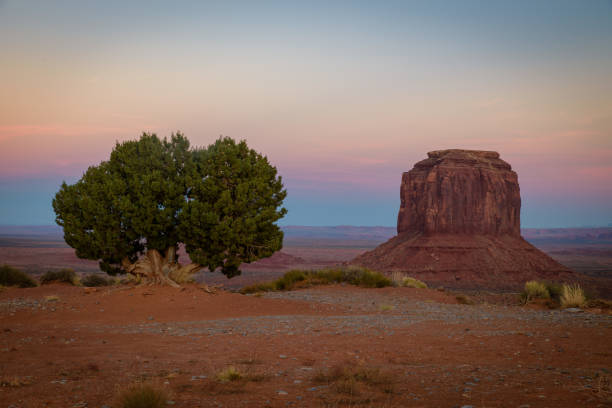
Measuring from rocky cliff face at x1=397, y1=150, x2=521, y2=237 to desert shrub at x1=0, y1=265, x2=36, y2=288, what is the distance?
177 feet

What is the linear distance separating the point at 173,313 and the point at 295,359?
846 cm

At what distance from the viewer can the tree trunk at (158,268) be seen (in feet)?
62.6

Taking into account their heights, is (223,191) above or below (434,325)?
above

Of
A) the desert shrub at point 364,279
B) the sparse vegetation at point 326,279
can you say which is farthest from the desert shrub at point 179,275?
the desert shrub at point 364,279

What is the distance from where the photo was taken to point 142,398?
5.41 m

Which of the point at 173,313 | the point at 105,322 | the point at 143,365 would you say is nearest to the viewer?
the point at 143,365

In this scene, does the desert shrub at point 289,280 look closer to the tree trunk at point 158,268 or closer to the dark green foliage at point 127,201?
the tree trunk at point 158,268

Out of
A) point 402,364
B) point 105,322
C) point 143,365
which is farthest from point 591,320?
point 105,322

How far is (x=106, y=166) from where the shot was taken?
19.3 metres

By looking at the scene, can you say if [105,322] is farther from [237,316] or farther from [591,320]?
[591,320]

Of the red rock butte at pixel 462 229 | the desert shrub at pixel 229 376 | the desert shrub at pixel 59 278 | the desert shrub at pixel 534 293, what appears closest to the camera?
the desert shrub at pixel 229 376

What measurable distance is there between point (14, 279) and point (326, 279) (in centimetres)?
1904

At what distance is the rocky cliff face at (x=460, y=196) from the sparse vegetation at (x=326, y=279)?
42197mm

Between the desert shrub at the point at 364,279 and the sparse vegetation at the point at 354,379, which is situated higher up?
the sparse vegetation at the point at 354,379
